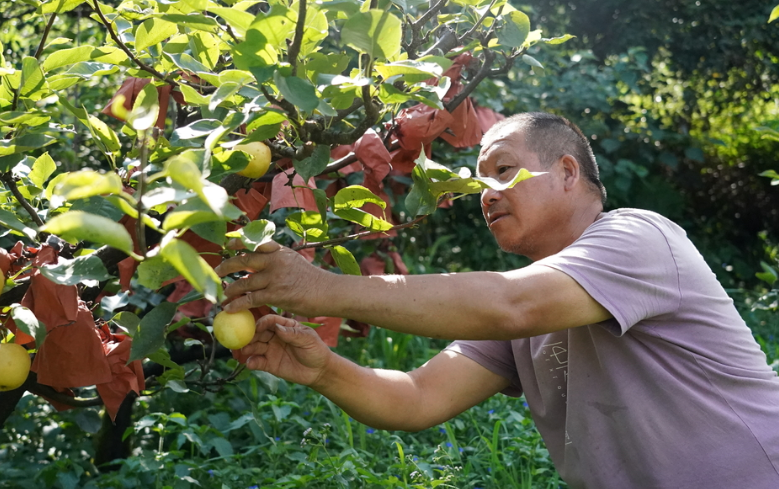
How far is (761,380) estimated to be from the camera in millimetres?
1645

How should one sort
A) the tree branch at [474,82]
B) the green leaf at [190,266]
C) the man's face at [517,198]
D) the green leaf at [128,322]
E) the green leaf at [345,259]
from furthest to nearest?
the man's face at [517,198]
the tree branch at [474,82]
the green leaf at [345,259]
the green leaf at [128,322]
the green leaf at [190,266]

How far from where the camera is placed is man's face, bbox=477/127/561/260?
1748 mm

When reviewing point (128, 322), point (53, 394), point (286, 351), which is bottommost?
point (53, 394)

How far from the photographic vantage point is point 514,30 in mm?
1408

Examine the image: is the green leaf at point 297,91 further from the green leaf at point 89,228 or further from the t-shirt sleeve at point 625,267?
the t-shirt sleeve at point 625,267

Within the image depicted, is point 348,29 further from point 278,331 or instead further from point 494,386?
point 494,386

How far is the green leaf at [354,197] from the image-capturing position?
4.12 feet

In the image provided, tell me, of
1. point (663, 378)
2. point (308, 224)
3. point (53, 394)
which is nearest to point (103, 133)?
point (308, 224)

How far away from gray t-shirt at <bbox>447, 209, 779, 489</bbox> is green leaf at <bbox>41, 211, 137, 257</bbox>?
2.90 ft

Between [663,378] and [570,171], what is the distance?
0.55m

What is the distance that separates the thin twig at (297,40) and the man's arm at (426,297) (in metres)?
0.30

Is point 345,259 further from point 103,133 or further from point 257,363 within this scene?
point 103,133

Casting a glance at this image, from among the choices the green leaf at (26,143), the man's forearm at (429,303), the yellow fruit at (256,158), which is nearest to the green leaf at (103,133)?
the green leaf at (26,143)

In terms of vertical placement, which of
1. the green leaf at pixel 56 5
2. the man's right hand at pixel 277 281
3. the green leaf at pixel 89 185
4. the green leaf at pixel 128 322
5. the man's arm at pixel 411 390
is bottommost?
the man's arm at pixel 411 390
